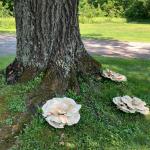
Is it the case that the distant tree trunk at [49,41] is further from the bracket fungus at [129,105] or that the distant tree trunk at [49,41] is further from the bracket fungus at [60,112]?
the bracket fungus at [129,105]

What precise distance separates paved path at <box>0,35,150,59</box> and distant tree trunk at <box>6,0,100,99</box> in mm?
7052

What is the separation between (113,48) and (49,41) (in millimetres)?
9376

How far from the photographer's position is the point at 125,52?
13.4 metres

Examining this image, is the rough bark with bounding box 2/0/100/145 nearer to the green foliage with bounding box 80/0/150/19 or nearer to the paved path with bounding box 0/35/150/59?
the paved path with bounding box 0/35/150/59

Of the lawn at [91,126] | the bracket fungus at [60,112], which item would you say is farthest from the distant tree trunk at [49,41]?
the bracket fungus at [60,112]

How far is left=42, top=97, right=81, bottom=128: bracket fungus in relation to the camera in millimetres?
4598

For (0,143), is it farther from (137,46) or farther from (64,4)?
(137,46)

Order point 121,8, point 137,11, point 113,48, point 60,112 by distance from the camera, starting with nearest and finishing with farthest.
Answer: point 60,112 → point 113,48 → point 137,11 → point 121,8

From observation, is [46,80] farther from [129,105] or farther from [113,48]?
[113,48]

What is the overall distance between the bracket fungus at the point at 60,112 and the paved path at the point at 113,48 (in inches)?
307

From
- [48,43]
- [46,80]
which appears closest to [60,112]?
[46,80]

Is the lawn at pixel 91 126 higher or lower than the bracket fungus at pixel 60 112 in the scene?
lower

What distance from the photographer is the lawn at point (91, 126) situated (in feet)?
15.2

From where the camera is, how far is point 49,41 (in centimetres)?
535
